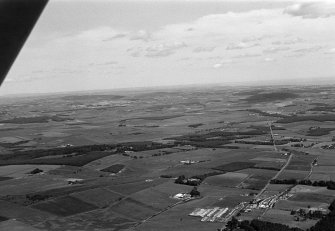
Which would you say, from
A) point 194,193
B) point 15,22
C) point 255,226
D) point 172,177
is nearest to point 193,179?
point 172,177

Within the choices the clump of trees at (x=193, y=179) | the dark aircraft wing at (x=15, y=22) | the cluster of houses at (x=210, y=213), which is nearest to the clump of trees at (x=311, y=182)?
the clump of trees at (x=193, y=179)

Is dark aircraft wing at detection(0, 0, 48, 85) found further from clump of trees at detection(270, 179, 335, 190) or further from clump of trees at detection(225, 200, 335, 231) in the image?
clump of trees at detection(270, 179, 335, 190)

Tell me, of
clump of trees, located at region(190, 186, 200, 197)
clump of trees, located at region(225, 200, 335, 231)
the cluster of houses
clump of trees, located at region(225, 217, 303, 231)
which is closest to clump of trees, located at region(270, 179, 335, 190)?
clump of trees, located at region(190, 186, 200, 197)

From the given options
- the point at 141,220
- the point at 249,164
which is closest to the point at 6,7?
the point at 141,220

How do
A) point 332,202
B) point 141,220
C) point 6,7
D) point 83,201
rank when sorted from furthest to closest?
point 83,201 → point 332,202 → point 141,220 → point 6,7

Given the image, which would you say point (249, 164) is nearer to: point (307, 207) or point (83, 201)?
point (307, 207)

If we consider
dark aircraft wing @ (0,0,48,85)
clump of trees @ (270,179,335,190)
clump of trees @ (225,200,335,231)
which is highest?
dark aircraft wing @ (0,0,48,85)
